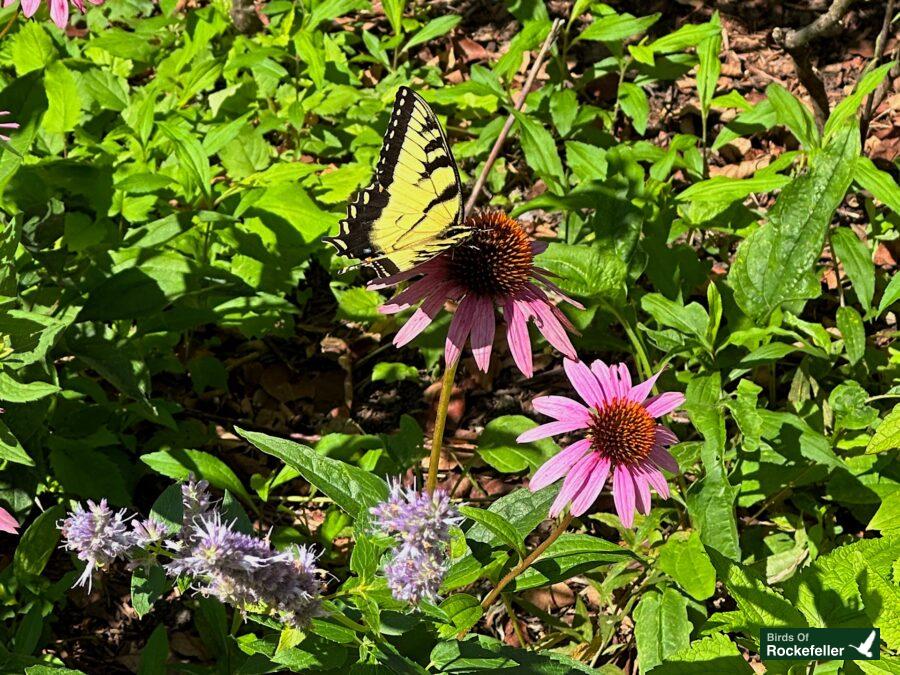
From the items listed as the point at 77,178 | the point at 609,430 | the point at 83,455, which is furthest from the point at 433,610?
the point at 77,178

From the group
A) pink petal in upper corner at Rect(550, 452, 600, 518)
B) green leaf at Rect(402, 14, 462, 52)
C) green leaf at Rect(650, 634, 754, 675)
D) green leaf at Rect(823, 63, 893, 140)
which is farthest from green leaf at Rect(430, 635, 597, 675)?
green leaf at Rect(402, 14, 462, 52)

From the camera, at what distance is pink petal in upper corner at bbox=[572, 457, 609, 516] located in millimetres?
1861

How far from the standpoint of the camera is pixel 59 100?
2959mm

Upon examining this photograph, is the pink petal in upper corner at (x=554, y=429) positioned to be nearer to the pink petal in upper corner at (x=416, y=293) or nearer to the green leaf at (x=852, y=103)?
the pink petal in upper corner at (x=416, y=293)

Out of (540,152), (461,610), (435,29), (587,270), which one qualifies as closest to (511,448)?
(587,270)

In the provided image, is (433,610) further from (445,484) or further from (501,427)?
(445,484)

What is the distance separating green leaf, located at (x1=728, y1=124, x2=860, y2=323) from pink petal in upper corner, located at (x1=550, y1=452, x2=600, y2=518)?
102 centimetres

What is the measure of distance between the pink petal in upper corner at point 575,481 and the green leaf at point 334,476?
1.24 ft

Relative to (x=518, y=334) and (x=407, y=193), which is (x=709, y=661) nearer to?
(x=518, y=334)

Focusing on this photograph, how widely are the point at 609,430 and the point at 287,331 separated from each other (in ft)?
5.40

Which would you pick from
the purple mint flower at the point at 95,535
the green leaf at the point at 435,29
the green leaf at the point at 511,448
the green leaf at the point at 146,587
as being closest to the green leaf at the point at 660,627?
the green leaf at the point at 511,448

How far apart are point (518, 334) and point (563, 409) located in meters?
0.19

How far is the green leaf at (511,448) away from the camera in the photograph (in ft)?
8.38

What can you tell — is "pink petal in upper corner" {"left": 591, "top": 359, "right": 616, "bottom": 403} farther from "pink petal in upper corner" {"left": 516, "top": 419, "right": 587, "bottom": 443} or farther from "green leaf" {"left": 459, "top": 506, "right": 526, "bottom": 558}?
"green leaf" {"left": 459, "top": 506, "right": 526, "bottom": 558}
